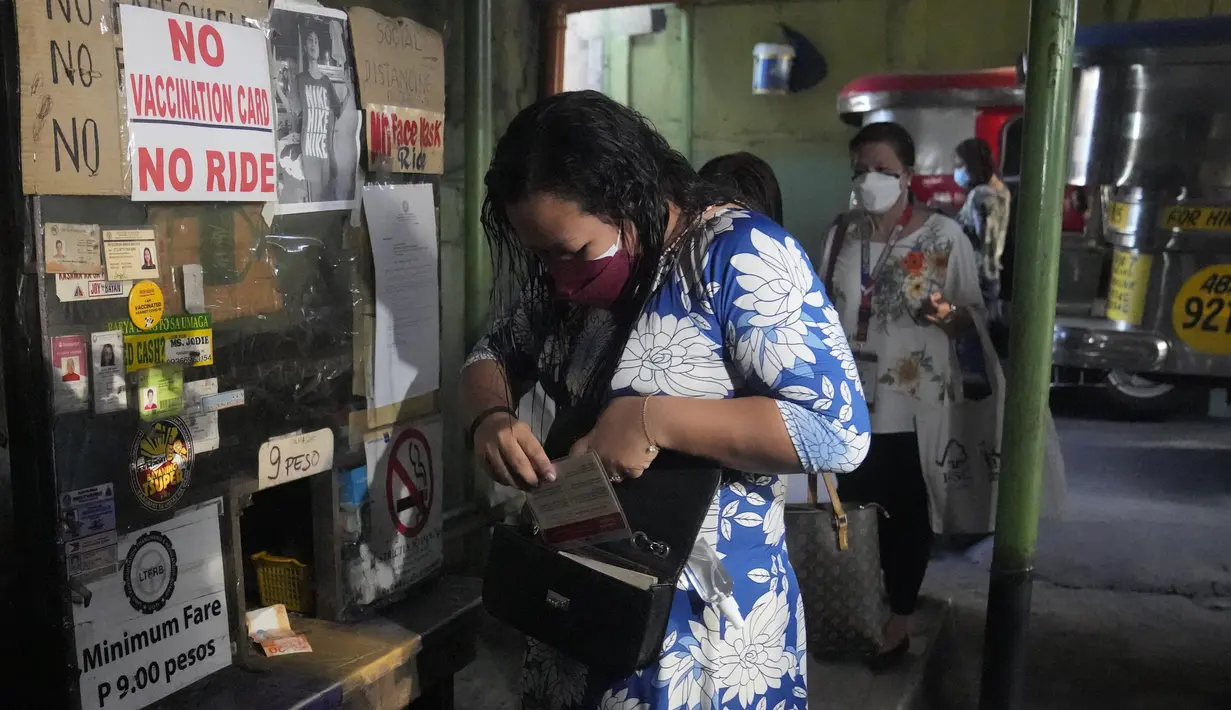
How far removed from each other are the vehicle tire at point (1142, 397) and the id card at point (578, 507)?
5.54m

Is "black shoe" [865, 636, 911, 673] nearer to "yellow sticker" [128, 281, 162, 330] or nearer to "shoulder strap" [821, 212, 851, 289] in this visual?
"shoulder strap" [821, 212, 851, 289]

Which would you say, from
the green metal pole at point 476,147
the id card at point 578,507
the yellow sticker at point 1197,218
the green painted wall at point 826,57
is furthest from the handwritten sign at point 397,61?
the green painted wall at point 826,57

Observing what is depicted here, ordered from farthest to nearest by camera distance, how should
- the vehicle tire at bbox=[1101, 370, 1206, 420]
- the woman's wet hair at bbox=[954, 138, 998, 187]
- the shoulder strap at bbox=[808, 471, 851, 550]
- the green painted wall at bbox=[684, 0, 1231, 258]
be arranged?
1. the green painted wall at bbox=[684, 0, 1231, 258]
2. the vehicle tire at bbox=[1101, 370, 1206, 420]
3. the woman's wet hair at bbox=[954, 138, 998, 187]
4. the shoulder strap at bbox=[808, 471, 851, 550]

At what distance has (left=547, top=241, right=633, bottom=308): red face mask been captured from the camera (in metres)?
1.27

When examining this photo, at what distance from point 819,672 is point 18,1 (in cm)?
229

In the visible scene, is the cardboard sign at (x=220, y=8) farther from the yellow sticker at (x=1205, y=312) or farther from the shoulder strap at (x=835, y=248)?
the yellow sticker at (x=1205, y=312)

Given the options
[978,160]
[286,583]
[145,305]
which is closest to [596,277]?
[145,305]

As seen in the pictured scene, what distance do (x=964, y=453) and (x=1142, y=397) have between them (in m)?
3.56

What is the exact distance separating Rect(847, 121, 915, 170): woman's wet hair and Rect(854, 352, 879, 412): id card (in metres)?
0.57

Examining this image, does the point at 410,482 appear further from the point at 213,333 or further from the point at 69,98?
the point at 69,98

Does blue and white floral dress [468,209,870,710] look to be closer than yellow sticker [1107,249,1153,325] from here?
Yes

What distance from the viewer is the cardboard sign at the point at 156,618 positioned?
1.56 m

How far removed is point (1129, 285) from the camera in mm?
4836

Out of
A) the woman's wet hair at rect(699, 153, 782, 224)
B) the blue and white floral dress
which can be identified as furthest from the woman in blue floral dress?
the woman's wet hair at rect(699, 153, 782, 224)
